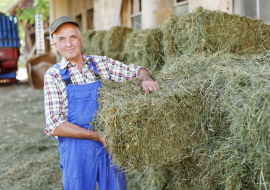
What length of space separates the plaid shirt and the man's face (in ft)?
0.22

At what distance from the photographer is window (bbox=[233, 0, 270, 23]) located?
3944mm

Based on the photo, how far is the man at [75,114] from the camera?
209cm

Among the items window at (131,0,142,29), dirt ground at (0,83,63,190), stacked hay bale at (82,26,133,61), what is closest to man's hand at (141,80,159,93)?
dirt ground at (0,83,63,190)

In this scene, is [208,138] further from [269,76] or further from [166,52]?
[166,52]

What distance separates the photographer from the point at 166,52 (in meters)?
3.35

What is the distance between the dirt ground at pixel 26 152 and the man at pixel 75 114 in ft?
4.61

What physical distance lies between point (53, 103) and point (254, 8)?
3566 millimetres

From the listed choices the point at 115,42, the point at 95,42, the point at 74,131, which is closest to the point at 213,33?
the point at 74,131

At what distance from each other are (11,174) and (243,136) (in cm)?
325

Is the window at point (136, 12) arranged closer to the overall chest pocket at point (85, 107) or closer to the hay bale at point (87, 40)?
the hay bale at point (87, 40)

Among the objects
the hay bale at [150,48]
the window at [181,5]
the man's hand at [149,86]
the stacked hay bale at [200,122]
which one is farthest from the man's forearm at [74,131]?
the window at [181,5]

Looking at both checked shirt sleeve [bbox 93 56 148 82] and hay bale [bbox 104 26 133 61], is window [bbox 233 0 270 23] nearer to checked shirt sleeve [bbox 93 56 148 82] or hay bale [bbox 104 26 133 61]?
checked shirt sleeve [bbox 93 56 148 82]

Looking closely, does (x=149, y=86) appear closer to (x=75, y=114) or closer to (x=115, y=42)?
(x=75, y=114)

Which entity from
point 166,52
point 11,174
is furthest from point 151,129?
point 11,174
